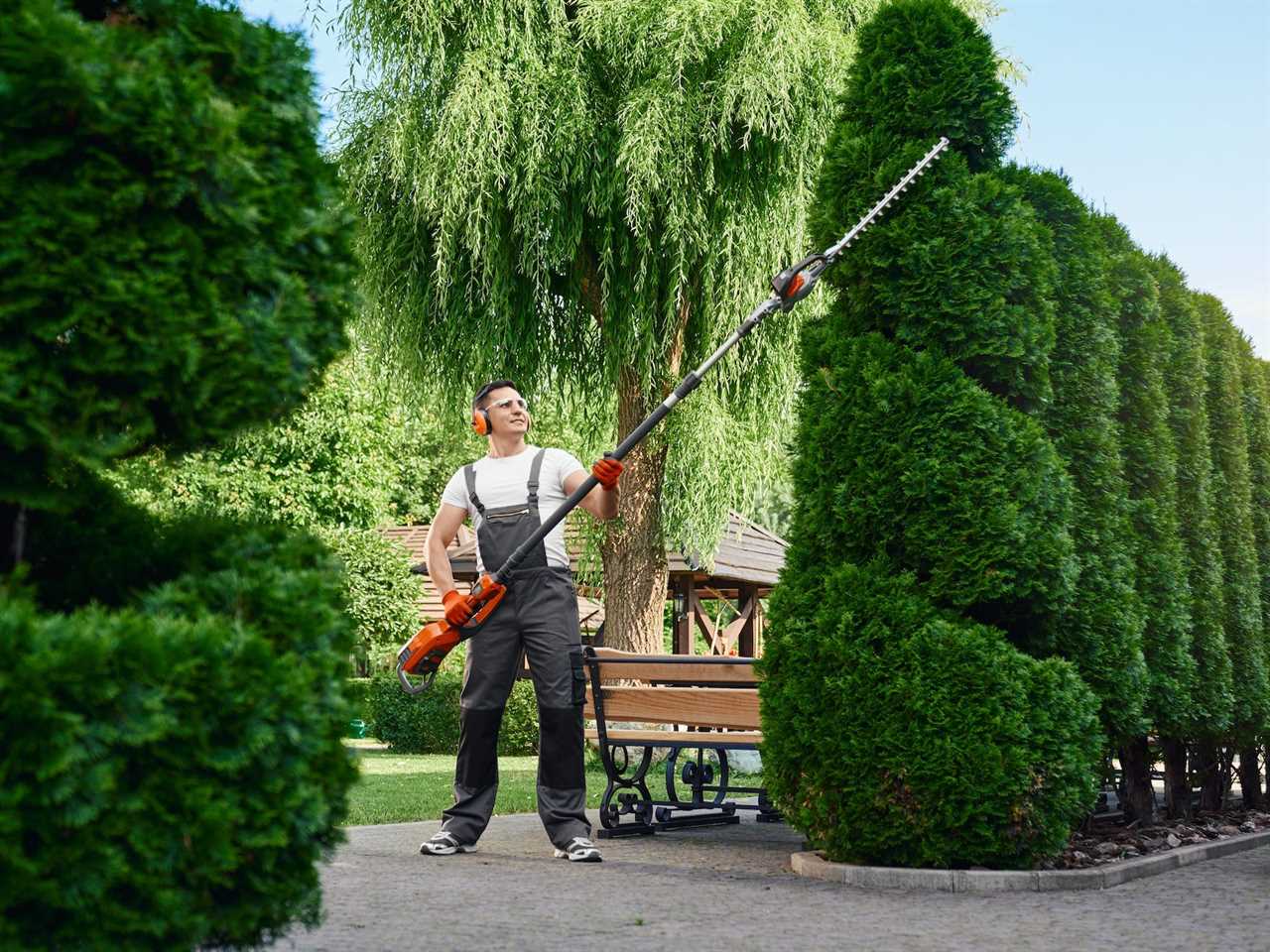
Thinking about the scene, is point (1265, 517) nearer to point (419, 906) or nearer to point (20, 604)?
point (419, 906)

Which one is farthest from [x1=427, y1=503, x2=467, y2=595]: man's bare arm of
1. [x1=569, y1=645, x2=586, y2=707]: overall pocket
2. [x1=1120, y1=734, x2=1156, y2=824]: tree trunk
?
[x1=1120, y1=734, x2=1156, y2=824]: tree trunk

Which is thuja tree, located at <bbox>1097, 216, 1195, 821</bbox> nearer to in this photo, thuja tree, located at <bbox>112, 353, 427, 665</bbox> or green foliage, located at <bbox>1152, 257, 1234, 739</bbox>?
green foliage, located at <bbox>1152, 257, 1234, 739</bbox>

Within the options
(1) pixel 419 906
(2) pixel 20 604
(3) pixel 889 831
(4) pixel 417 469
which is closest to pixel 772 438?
(3) pixel 889 831

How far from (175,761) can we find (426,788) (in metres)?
9.35

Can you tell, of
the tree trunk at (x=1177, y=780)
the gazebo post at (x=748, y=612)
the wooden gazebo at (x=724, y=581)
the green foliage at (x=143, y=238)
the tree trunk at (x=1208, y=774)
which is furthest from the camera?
the gazebo post at (x=748, y=612)

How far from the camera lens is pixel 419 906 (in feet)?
17.9

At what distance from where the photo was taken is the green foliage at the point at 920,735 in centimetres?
607

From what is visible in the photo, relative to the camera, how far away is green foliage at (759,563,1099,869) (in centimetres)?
607

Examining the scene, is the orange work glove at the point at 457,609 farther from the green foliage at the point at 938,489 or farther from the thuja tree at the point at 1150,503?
the thuja tree at the point at 1150,503

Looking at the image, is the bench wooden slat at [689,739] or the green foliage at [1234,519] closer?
the bench wooden slat at [689,739]

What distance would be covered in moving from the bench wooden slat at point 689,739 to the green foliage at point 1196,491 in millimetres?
2985

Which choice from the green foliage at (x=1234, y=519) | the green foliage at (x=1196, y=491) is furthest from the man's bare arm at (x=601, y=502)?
the green foliage at (x=1234, y=519)

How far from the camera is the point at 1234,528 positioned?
1017 centimetres

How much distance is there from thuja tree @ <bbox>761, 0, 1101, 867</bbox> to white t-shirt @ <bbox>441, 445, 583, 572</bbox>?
114 cm
